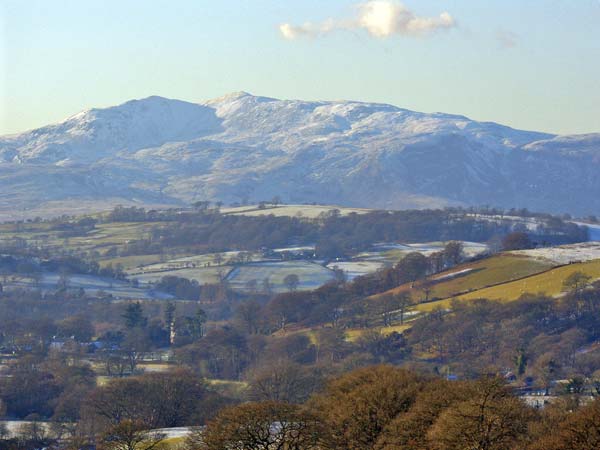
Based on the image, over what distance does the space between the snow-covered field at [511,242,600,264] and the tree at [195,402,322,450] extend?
106350 mm

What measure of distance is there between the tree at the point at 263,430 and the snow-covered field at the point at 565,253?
349 feet

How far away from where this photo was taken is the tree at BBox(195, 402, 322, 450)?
195ft

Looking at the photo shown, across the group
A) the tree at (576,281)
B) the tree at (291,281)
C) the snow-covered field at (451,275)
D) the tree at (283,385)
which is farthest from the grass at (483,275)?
the tree at (283,385)

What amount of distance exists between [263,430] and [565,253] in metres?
120

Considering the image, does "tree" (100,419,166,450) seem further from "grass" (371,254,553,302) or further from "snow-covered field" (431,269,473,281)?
"snow-covered field" (431,269,473,281)

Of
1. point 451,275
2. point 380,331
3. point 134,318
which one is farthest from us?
point 451,275

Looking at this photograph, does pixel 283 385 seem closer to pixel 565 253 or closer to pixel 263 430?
pixel 263 430

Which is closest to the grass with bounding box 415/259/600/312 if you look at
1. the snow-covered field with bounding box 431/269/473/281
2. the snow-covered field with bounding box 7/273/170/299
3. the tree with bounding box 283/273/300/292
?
the snow-covered field with bounding box 431/269/473/281

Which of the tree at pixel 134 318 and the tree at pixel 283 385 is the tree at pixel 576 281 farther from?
the tree at pixel 283 385

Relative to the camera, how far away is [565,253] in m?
174

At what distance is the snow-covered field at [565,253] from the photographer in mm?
166125

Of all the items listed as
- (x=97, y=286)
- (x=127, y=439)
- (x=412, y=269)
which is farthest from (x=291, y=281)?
(x=127, y=439)

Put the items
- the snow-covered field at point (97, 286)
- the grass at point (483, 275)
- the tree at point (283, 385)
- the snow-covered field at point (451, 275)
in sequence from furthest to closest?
the snow-covered field at point (97, 286)
the snow-covered field at point (451, 275)
the grass at point (483, 275)
the tree at point (283, 385)

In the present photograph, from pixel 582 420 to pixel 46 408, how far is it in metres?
56.4
